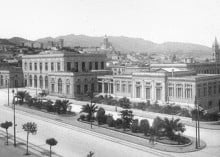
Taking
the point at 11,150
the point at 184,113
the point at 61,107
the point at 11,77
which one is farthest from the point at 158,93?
the point at 11,77

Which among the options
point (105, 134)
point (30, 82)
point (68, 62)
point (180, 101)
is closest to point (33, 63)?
point (30, 82)

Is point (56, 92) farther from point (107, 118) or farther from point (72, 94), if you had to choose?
point (107, 118)

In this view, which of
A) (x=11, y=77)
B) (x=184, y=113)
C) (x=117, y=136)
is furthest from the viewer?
(x=11, y=77)

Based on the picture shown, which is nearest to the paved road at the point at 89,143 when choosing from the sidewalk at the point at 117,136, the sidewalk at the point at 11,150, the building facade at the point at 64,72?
the sidewalk at the point at 117,136

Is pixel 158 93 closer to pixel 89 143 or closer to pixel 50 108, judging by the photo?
pixel 50 108

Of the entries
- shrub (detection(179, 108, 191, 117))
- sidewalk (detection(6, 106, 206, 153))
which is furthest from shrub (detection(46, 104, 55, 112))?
shrub (detection(179, 108, 191, 117))

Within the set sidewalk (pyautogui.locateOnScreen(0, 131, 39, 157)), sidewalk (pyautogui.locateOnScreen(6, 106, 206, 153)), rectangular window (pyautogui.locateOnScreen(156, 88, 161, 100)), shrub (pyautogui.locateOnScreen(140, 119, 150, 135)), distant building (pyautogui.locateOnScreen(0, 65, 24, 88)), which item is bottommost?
sidewalk (pyautogui.locateOnScreen(0, 131, 39, 157))

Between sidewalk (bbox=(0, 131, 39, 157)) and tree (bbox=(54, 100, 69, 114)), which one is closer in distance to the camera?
sidewalk (bbox=(0, 131, 39, 157))

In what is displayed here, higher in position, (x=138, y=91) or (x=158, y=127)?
(x=138, y=91)

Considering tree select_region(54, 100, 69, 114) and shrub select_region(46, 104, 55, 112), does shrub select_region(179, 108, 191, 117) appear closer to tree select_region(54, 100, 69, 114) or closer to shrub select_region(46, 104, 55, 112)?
tree select_region(54, 100, 69, 114)
